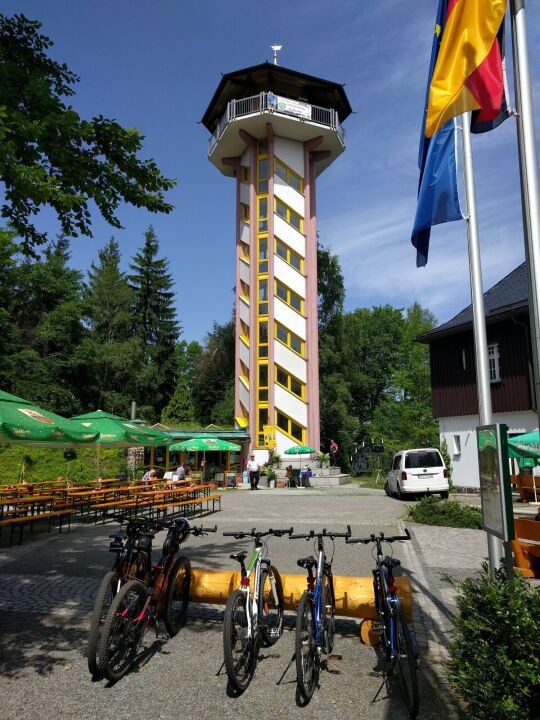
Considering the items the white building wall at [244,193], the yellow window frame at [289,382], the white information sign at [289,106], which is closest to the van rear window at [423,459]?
the yellow window frame at [289,382]

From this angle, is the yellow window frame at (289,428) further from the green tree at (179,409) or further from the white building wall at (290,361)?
the green tree at (179,409)

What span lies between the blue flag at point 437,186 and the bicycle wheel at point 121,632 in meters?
4.77

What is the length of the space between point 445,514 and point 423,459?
6.57 metres

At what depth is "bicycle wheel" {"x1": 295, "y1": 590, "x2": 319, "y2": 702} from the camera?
171 inches

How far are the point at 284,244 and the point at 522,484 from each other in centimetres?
2567

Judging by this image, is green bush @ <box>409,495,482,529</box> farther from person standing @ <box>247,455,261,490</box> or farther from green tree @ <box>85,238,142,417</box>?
green tree @ <box>85,238,142,417</box>

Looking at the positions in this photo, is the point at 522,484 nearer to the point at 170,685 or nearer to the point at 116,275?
the point at 170,685

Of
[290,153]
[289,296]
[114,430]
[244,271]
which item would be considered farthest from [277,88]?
[114,430]

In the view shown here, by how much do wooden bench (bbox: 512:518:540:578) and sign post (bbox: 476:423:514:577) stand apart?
4182mm

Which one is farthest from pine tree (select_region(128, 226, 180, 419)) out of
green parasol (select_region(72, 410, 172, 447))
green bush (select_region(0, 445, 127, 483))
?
green parasol (select_region(72, 410, 172, 447))

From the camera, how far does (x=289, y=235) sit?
4050 centimetres

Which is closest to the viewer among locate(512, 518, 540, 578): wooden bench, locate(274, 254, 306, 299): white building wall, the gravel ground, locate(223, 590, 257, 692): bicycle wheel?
the gravel ground

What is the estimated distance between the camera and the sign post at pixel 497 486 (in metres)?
4.34

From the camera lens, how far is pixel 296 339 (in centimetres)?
3978
